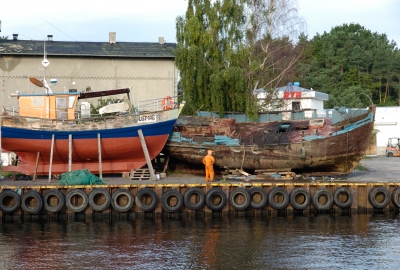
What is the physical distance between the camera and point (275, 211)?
2591cm

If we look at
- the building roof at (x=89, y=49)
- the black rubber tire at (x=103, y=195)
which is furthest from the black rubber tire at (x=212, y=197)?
the building roof at (x=89, y=49)

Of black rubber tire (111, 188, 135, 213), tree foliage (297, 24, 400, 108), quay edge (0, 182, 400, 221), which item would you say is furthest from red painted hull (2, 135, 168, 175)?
tree foliage (297, 24, 400, 108)

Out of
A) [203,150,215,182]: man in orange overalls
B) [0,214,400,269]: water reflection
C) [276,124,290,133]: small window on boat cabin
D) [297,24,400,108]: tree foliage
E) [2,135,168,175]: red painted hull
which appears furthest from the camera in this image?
[297,24,400,108]: tree foliage

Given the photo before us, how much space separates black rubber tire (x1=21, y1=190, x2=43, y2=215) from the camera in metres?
25.0

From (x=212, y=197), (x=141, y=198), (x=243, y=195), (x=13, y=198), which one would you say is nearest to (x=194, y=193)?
(x=212, y=197)

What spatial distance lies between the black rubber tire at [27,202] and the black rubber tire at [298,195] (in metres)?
9.85

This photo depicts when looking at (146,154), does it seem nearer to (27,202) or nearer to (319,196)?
(27,202)

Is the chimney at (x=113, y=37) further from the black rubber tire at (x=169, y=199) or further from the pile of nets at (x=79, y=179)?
the black rubber tire at (x=169, y=199)

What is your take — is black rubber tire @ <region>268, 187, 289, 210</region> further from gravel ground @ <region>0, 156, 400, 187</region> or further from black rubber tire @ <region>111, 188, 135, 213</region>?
black rubber tire @ <region>111, 188, 135, 213</region>

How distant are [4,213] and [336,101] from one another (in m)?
48.2

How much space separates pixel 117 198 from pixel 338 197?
884cm

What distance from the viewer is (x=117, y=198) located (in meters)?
25.4

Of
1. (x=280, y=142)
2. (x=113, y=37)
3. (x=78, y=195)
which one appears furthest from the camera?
(x=113, y=37)

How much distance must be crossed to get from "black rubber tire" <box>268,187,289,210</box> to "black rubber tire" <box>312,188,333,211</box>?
116 cm
